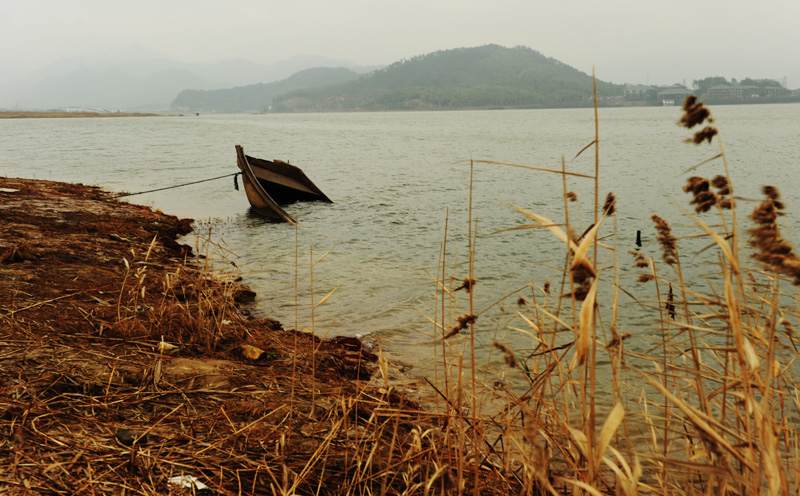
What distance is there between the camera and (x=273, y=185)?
16.8 m

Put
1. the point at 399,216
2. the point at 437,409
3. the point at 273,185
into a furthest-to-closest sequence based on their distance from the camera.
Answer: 1. the point at 273,185
2. the point at 399,216
3. the point at 437,409

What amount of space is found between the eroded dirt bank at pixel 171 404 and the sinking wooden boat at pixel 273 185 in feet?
29.0

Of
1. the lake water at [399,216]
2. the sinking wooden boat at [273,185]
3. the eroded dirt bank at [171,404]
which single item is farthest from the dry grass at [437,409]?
the sinking wooden boat at [273,185]

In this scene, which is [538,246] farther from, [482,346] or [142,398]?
[142,398]

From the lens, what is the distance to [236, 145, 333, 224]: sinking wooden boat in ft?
49.3

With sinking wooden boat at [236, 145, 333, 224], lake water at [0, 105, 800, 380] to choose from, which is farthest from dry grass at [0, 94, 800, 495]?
sinking wooden boat at [236, 145, 333, 224]

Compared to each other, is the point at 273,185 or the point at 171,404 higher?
the point at 273,185

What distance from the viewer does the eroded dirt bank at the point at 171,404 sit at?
2.37m

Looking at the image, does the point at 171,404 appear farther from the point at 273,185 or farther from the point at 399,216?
the point at 273,185

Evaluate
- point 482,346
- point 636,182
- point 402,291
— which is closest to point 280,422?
point 482,346

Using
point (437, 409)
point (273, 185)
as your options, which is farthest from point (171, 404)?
point (273, 185)

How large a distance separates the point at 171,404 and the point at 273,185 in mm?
14132

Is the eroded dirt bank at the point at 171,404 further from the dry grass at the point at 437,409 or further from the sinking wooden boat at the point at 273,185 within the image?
the sinking wooden boat at the point at 273,185

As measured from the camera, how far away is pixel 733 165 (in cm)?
2788
